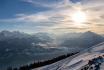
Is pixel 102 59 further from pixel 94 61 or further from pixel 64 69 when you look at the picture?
pixel 64 69

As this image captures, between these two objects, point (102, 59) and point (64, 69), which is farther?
point (64, 69)

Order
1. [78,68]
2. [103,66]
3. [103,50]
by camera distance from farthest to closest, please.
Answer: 1. [103,50]
2. [78,68]
3. [103,66]

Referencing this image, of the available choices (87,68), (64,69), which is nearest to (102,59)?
(87,68)

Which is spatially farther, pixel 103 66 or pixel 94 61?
pixel 94 61

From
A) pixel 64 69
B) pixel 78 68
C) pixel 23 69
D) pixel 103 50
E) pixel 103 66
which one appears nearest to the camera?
pixel 103 66

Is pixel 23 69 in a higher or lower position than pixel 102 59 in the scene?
lower

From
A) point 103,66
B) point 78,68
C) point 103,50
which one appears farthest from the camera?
point 103,50

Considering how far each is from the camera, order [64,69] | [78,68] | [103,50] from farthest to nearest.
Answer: [103,50]
[64,69]
[78,68]

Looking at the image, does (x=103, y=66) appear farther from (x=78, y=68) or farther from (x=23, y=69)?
(x=23, y=69)

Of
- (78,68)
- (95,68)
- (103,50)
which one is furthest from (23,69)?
(95,68)
